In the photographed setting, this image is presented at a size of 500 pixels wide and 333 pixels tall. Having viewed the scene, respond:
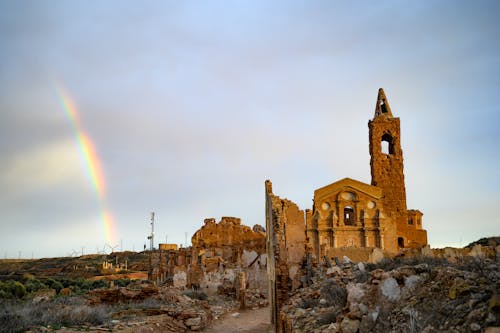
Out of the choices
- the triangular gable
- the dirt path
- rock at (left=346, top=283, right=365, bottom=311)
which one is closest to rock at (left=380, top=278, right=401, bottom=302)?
rock at (left=346, top=283, right=365, bottom=311)

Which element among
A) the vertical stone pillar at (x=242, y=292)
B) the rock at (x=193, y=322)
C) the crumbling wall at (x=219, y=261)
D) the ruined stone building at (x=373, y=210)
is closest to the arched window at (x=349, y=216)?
the ruined stone building at (x=373, y=210)

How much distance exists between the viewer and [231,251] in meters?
31.1

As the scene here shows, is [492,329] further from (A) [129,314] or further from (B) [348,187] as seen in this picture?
(B) [348,187]

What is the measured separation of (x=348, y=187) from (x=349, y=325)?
38.5 metres

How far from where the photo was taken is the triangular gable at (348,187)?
42.7 m

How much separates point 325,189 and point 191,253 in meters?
17.5

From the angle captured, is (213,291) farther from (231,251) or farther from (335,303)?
(335,303)

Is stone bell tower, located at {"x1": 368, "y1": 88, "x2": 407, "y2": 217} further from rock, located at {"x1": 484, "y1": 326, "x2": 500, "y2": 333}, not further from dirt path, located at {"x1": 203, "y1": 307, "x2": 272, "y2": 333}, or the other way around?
rock, located at {"x1": 484, "y1": 326, "x2": 500, "y2": 333}

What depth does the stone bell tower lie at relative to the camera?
45000 mm

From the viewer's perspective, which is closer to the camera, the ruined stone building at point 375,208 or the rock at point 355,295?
the rock at point 355,295

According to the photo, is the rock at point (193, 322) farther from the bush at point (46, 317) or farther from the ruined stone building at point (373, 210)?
the ruined stone building at point (373, 210)

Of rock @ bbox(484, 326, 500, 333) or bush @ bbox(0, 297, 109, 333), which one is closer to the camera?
rock @ bbox(484, 326, 500, 333)

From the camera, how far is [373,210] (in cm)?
4250

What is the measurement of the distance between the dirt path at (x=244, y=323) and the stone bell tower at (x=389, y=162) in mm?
28671
